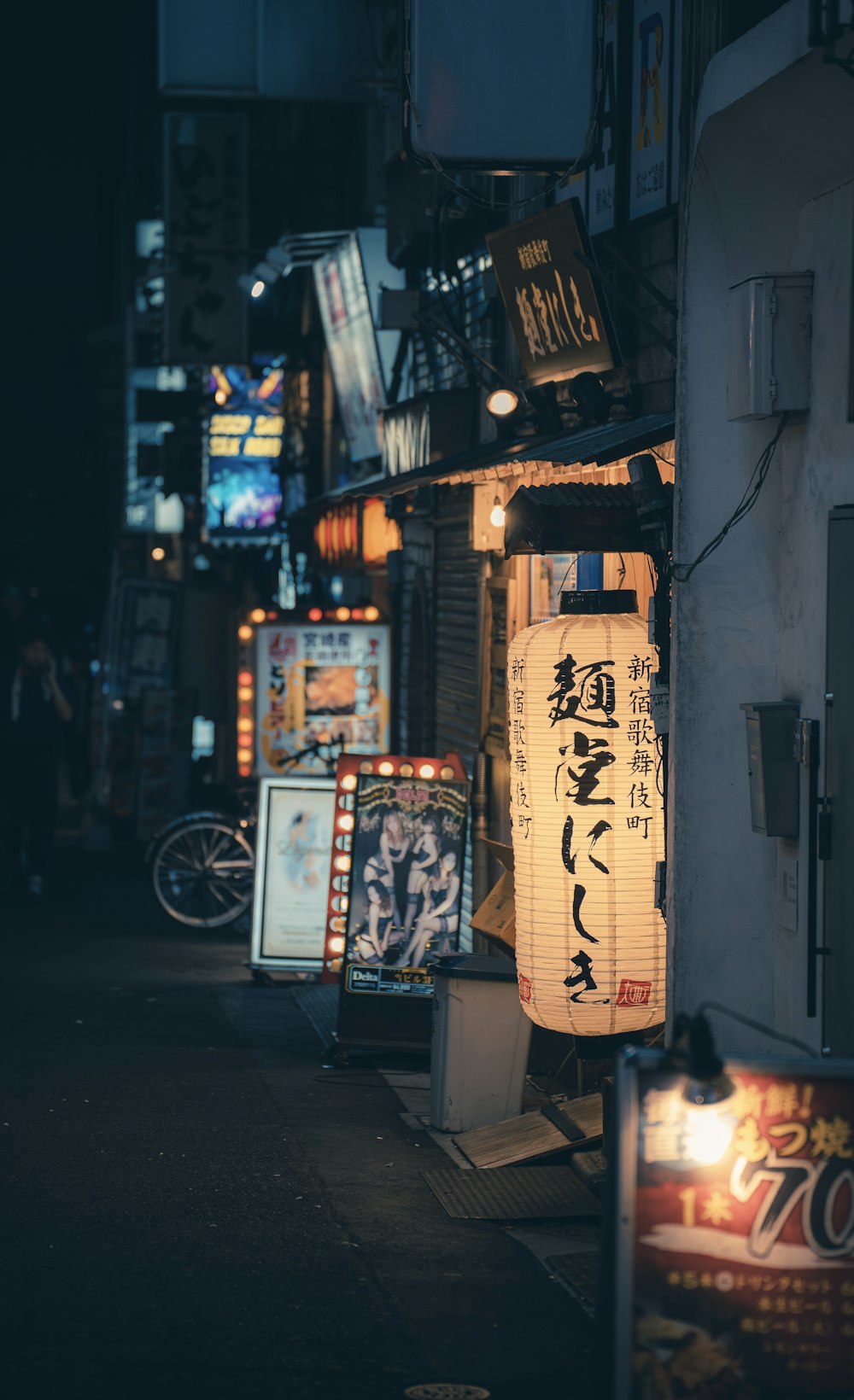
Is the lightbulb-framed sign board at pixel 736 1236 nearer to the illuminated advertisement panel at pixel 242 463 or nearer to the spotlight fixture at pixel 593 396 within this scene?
the spotlight fixture at pixel 593 396

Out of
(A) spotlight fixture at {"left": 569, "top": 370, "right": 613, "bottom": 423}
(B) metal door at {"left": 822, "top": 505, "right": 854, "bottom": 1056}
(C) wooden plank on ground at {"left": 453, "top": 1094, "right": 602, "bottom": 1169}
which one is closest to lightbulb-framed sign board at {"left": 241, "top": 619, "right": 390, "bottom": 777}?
(A) spotlight fixture at {"left": 569, "top": 370, "right": 613, "bottom": 423}

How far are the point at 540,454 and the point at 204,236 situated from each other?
14.3 metres

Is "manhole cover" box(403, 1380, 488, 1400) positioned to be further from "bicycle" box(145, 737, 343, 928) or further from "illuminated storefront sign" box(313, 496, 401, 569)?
"illuminated storefront sign" box(313, 496, 401, 569)

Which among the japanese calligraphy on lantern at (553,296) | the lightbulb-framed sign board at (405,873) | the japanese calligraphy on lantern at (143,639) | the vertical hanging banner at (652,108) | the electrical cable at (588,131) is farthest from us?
the japanese calligraphy on lantern at (143,639)

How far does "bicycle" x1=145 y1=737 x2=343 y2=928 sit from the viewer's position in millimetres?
17094

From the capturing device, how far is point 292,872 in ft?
47.1

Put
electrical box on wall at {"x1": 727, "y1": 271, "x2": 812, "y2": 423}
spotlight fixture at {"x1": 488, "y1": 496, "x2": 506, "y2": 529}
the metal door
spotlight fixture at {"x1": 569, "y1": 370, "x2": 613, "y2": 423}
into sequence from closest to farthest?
the metal door < electrical box on wall at {"x1": 727, "y1": 271, "x2": 812, "y2": 423} < spotlight fixture at {"x1": 569, "y1": 370, "x2": 613, "y2": 423} < spotlight fixture at {"x1": 488, "y1": 496, "x2": 506, "y2": 529}

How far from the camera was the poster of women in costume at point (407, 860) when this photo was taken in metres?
11.7

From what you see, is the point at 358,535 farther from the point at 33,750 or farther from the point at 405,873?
the point at 405,873

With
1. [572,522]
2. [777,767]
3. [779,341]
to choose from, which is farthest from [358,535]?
[777,767]

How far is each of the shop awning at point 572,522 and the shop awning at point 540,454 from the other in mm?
191

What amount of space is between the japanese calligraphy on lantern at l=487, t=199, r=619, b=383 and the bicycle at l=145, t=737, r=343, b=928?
21.2 ft

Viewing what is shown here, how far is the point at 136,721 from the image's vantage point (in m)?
23.0

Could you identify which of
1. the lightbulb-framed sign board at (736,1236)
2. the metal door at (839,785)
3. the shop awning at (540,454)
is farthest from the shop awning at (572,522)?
the lightbulb-framed sign board at (736,1236)
